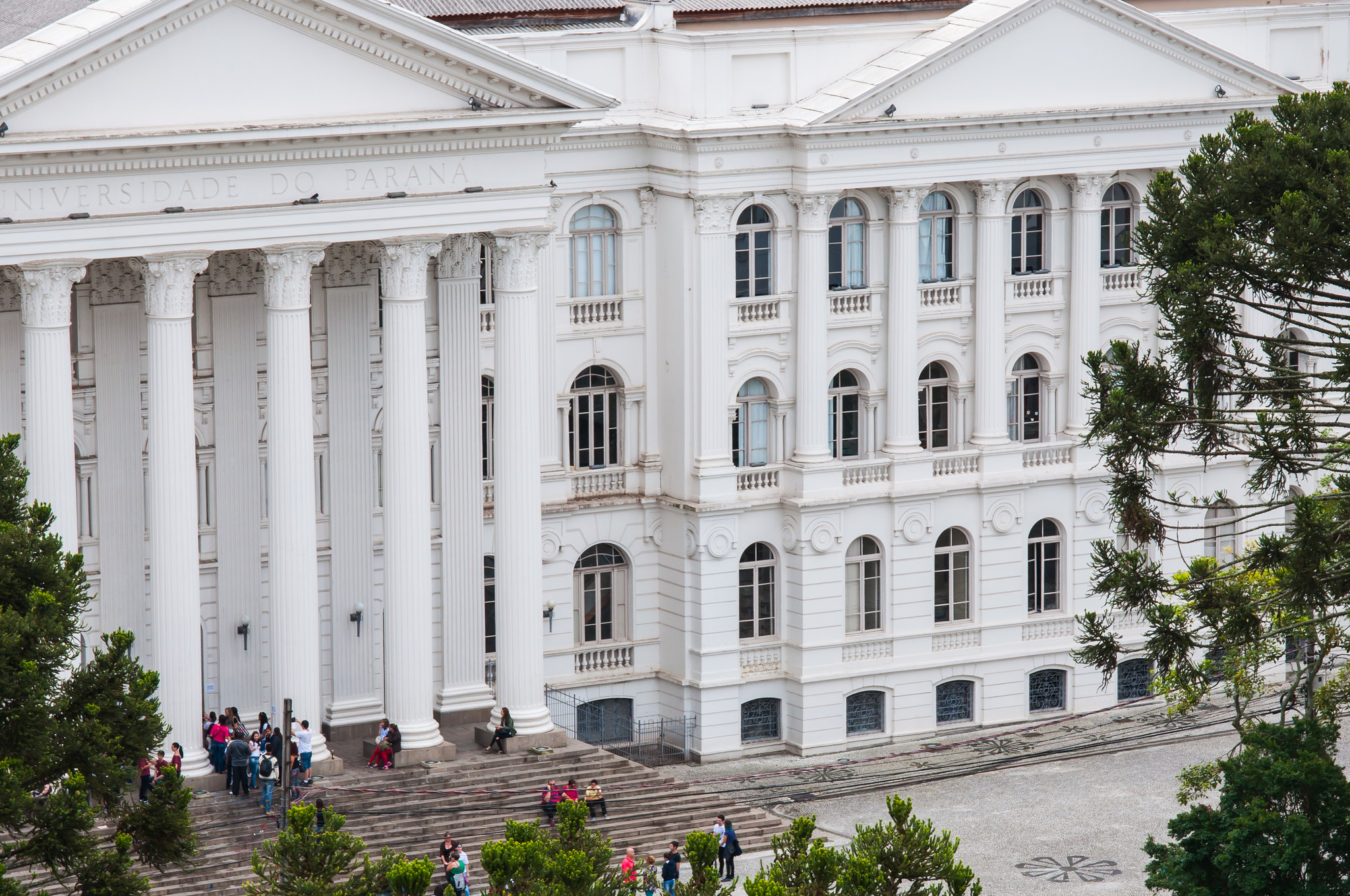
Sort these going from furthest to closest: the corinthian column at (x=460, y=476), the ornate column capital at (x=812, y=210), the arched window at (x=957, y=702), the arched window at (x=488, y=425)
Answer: the arched window at (x=957, y=702)
the ornate column capital at (x=812, y=210)
the arched window at (x=488, y=425)
the corinthian column at (x=460, y=476)

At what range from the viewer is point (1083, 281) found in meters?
66.3

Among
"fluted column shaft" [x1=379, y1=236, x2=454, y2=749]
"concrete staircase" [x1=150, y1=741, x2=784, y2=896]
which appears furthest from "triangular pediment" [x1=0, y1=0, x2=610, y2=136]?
"concrete staircase" [x1=150, y1=741, x2=784, y2=896]

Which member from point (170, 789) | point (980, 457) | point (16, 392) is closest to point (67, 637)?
point (170, 789)

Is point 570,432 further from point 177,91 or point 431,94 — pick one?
point 177,91

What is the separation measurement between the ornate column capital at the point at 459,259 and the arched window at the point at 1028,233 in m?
15.4

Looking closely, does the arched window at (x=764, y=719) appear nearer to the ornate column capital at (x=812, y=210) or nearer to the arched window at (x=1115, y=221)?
the ornate column capital at (x=812, y=210)

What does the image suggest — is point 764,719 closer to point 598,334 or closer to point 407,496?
point 598,334

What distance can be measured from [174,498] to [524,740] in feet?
32.4

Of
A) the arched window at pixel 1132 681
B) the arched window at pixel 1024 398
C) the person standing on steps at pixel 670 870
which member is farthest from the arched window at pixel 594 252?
the arched window at pixel 1132 681

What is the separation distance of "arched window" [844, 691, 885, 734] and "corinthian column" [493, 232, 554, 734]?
10021 millimetres

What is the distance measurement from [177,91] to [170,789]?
58.0 ft

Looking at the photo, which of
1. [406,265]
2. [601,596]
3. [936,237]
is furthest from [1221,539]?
[406,265]

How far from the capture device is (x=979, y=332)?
65.3 metres

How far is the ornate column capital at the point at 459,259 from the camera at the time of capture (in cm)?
5759
